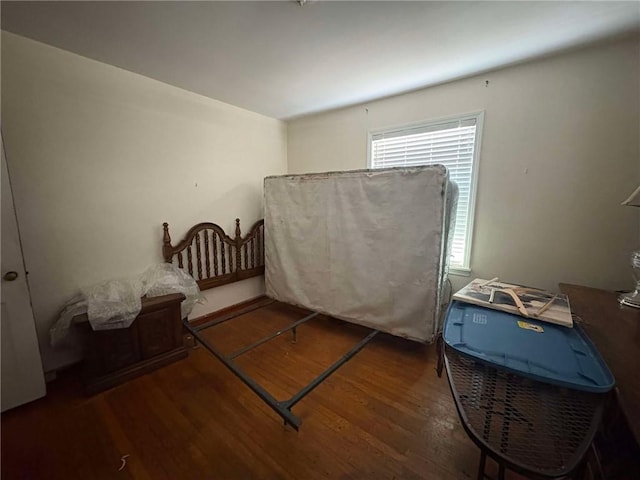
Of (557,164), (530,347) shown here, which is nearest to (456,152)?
(557,164)

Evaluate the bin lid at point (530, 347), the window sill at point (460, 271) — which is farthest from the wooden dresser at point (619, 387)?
the window sill at point (460, 271)

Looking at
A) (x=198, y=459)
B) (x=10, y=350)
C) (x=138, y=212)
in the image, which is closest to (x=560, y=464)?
(x=198, y=459)

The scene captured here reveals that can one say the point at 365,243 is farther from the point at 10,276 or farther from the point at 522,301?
the point at 10,276

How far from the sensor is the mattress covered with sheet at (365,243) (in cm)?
201

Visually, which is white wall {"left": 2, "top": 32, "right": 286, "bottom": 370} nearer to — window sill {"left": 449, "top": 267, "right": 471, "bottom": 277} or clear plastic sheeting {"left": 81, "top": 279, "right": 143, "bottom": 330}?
clear plastic sheeting {"left": 81, "top": 279, "right": 143, "bottom": 330}

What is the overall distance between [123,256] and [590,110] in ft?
13.1

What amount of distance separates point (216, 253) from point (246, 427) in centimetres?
188

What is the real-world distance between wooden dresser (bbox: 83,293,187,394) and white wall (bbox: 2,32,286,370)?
48cm

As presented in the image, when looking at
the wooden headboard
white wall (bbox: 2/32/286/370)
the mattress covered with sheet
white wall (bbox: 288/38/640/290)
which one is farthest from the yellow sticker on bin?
white wall (bbox: 2/32/286/370)

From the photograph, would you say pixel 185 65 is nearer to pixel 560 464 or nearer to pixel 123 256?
pixel 123 256

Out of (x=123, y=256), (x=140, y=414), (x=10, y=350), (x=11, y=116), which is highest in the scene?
(x=11, y=116)

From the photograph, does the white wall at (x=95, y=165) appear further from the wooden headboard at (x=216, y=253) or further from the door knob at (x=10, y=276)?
the door knob at (x=10, y=276)

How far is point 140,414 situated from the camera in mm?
1648

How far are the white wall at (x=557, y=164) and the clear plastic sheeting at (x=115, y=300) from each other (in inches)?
110
